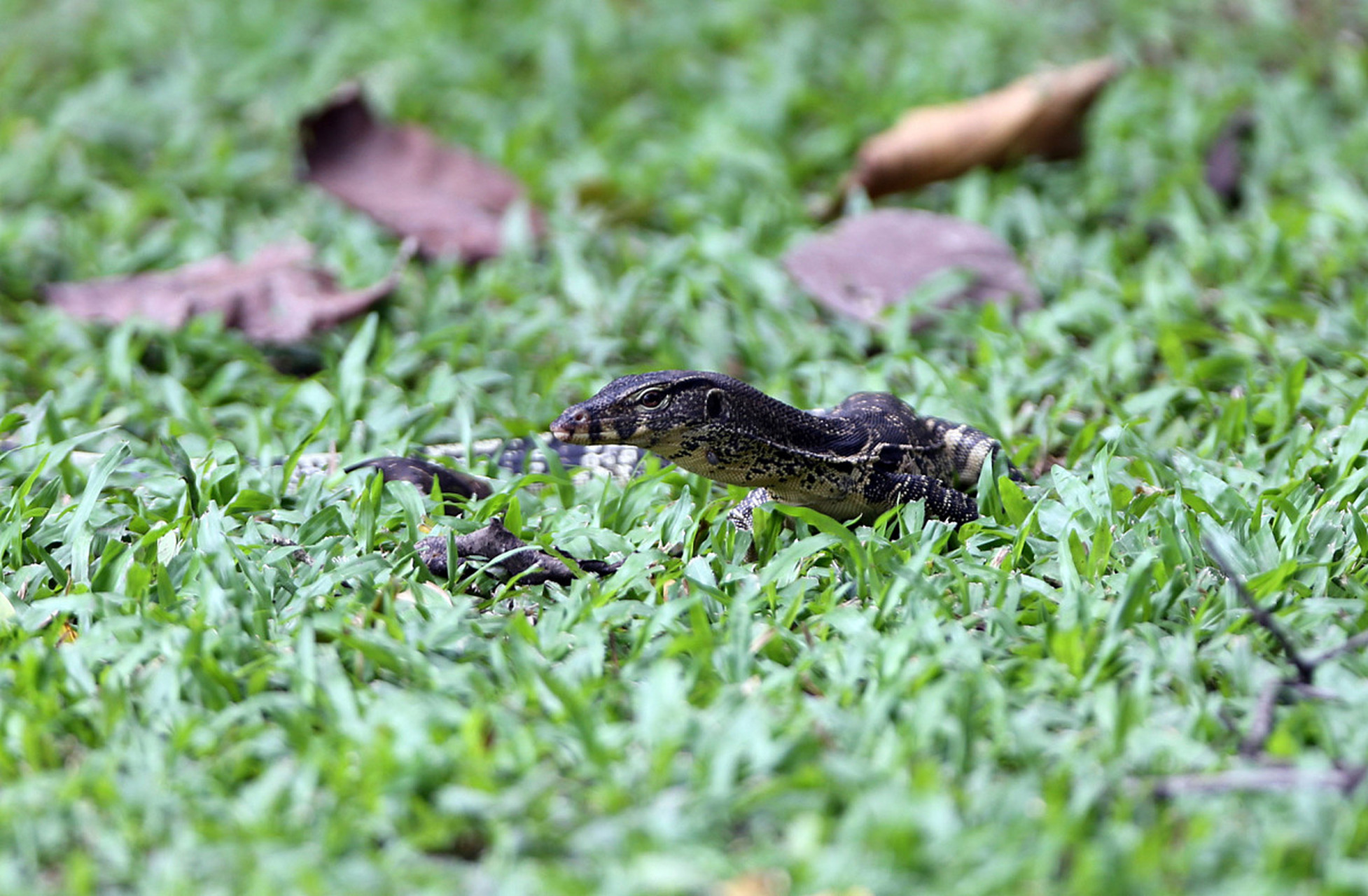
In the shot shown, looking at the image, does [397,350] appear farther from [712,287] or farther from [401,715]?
[401,715]

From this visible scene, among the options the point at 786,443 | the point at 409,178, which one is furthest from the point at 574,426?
the point at 409,178

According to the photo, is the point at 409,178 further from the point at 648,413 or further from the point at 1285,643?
the point at 1285,643

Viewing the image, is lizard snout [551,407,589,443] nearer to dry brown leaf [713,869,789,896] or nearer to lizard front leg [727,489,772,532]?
lizard front leg [727,489,772,532]

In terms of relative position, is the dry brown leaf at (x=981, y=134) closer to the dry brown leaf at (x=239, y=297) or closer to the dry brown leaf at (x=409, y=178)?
the dry brown leaf at (x=409, y=178)

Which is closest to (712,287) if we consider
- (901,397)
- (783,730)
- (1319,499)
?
(901,397)

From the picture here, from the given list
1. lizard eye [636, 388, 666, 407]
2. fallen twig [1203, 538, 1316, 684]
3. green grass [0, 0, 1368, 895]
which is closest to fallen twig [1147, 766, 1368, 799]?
Answer: green grass [0, 0, 1368, 895]

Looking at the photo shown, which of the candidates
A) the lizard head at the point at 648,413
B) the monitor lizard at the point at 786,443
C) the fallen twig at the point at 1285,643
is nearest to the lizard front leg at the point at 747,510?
the monitor lizard at the point at 786,443
